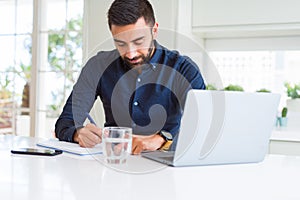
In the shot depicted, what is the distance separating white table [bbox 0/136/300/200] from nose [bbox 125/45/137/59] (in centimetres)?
55

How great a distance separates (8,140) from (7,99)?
101 inches

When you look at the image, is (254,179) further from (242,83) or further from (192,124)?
(242,83)

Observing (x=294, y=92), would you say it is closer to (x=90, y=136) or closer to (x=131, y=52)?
(x=131, y=52)

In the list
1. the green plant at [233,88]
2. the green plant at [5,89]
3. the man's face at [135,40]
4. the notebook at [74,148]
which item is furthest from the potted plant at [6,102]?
the notebook at [74,148]

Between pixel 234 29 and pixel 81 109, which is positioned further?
pixel 234 29

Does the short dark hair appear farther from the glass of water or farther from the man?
the glass of water

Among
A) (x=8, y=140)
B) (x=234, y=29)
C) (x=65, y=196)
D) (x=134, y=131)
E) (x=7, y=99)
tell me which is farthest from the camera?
(x=7, y=99)

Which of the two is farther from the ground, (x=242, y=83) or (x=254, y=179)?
(x=242, y=83)

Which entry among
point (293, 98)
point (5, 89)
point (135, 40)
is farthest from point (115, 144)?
point (5, 89)

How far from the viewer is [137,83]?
1.88 m

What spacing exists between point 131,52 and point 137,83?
25 centimetres

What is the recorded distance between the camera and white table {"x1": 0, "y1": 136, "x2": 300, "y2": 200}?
0.80 meters

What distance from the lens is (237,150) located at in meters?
1.21

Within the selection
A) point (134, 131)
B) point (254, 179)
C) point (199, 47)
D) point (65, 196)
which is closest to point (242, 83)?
point (199, 47)
